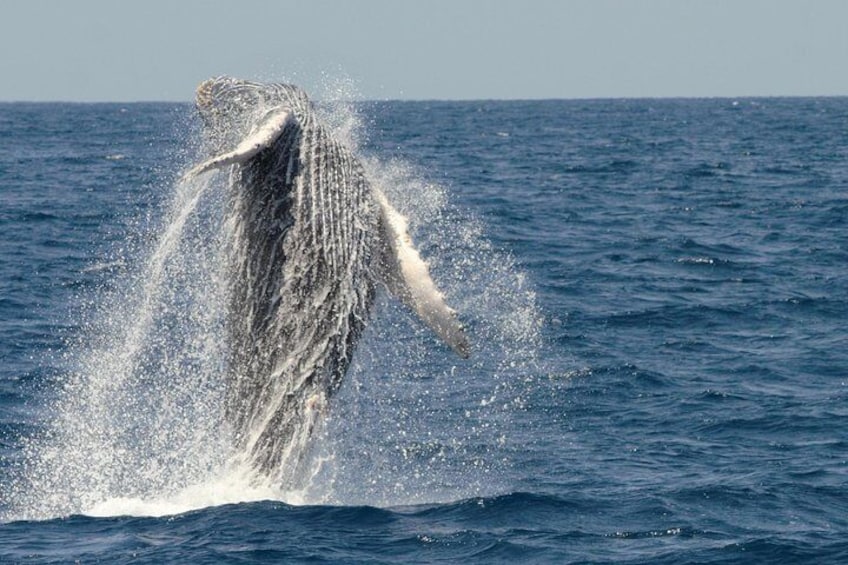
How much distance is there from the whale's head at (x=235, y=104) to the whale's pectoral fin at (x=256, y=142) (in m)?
0.38

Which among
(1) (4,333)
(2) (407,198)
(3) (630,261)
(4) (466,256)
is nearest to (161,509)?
(2) (407,198)

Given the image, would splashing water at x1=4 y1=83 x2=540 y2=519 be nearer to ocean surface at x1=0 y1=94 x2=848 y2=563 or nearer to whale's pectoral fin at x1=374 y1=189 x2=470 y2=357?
ocean surface at x1=0 y1=94 x2=848 y2=563

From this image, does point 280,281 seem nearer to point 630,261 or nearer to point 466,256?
point 466,256

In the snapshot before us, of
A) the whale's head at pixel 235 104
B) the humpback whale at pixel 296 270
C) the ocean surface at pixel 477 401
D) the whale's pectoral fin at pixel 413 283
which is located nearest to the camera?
the whale's pectoral fin at pixel 413 283

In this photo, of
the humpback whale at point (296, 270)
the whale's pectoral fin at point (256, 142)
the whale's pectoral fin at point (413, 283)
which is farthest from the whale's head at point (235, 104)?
the whale's pectoral fin at point (413, 283)

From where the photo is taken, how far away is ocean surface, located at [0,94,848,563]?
40.6 feet

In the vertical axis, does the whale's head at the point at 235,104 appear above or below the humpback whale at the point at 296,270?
above

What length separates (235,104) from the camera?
12.5 meters

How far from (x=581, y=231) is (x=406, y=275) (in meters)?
22.6

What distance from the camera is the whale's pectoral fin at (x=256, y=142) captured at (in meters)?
10.6

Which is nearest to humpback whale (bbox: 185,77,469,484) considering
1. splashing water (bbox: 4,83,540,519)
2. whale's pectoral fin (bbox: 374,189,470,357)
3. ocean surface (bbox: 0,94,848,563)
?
whale's pectoral fin (bbox: 374,189,470,357)

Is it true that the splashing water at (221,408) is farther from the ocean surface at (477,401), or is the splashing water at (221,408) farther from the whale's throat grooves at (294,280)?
Answer: the whale's throat grooves at (294,280)

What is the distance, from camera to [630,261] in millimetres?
29578

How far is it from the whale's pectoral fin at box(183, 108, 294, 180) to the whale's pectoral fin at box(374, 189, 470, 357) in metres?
1.13
